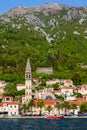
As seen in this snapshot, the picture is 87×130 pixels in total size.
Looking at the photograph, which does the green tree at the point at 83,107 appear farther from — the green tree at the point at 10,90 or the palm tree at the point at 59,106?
the green tree at the point at 10,90

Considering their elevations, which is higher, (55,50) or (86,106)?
(86,106)

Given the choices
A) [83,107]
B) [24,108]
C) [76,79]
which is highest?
[83,107]

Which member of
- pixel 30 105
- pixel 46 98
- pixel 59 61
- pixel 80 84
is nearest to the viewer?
pixel 30 105

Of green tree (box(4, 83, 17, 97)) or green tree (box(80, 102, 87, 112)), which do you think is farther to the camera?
Answer: green tree (box(4, 83, 17, 97))

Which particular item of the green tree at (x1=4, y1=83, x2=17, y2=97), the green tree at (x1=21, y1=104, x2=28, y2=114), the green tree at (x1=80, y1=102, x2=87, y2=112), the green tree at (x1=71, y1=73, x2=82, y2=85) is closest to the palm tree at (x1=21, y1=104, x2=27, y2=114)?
the green tree at (x1=21, y1=104, x2=28, y2=114)

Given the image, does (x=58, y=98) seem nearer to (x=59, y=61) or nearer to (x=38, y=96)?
(x=38, y=96)

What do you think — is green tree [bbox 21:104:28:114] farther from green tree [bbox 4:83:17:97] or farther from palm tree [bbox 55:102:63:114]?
green tree [bbox 4:83:17:97]

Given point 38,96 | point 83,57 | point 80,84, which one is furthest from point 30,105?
point 83,57

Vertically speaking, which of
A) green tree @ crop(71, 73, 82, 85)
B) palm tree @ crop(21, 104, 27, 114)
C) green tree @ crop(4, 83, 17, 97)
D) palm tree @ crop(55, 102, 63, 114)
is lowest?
green tree @ crop(71, 73, 82, 85)

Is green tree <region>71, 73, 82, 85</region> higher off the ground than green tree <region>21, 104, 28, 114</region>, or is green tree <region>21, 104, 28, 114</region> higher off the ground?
green tree <region>21, 104, 28, 114</region>

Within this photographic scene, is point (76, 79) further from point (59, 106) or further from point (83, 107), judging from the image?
point (59, 106)

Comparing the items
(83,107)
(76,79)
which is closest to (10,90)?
(83,107)
